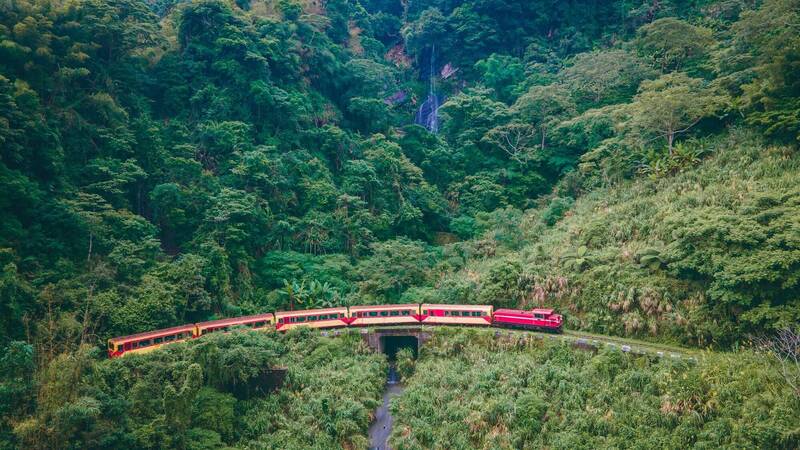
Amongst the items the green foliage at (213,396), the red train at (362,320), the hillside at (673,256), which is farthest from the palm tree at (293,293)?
the hillside at (673,256)

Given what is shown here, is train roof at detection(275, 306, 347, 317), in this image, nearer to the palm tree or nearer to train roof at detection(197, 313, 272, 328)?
train roof at detection(197, 313, 272, 328)

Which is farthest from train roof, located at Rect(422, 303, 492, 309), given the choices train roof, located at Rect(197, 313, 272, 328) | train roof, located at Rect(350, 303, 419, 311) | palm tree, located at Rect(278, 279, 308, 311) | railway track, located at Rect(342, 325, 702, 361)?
train roof, located at Rect(197, 313, 272, 328)

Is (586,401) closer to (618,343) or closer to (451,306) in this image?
(618,343)

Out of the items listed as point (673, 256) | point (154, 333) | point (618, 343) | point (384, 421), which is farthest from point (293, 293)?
point (673, 256)

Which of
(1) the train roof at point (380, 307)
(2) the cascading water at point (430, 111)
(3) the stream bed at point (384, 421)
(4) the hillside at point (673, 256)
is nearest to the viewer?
(4) the hillside at point (673, 256)

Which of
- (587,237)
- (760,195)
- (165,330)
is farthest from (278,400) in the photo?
(760,195)

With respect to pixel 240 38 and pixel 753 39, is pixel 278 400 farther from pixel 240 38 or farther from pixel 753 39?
pixel 753 39

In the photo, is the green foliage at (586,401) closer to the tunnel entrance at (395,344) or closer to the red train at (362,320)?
the red train at (362,320)
